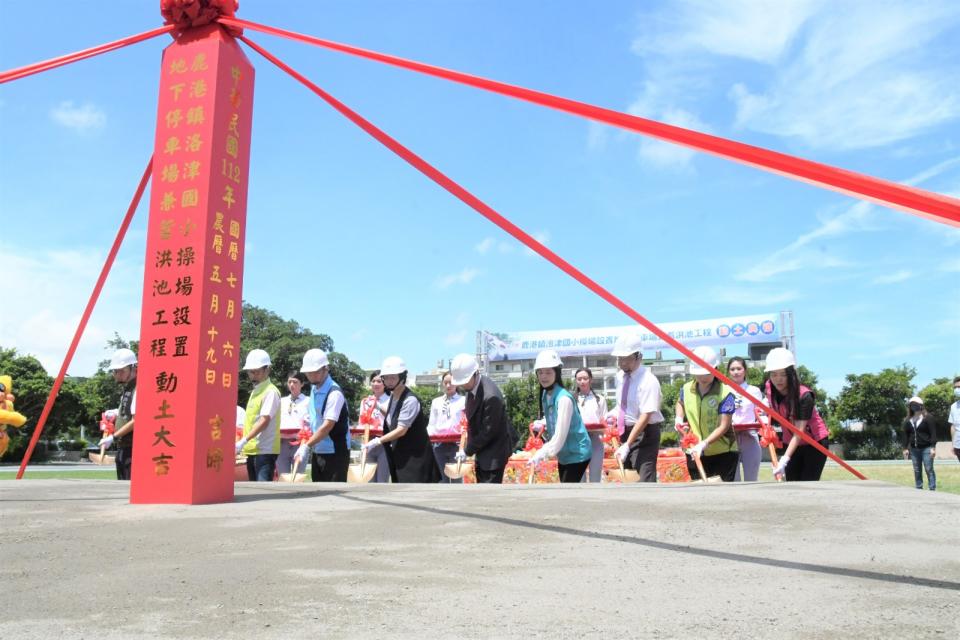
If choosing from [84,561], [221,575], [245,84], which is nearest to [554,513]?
[221,575]

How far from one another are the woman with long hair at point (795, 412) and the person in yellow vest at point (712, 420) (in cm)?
47

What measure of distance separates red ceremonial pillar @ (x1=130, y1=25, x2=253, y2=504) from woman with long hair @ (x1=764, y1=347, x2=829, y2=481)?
14.4ft

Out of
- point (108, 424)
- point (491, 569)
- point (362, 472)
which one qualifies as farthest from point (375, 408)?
point (491, 569)

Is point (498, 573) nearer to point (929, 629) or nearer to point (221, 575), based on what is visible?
point (221, 575)

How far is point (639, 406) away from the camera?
6961 mm

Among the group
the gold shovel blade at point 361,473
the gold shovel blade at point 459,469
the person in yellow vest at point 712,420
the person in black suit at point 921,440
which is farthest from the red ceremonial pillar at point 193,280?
the person in black suit at point 921,440

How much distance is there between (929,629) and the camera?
1971 millimetres

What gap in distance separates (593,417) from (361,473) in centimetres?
309

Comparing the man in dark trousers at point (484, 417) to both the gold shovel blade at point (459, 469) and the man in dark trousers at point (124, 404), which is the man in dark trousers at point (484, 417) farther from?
Result: the man in dark trousers at point (124, 404)

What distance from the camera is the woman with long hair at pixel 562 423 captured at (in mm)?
6125

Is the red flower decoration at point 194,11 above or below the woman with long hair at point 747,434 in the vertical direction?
above

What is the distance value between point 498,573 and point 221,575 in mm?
1017

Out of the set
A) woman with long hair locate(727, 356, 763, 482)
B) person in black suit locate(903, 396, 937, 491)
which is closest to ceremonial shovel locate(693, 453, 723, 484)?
woman with long hair locate(727, 356, 763, 482)

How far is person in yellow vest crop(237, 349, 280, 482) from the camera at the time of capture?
7652 mm
